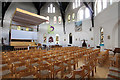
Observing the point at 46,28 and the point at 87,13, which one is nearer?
the point at 87,13

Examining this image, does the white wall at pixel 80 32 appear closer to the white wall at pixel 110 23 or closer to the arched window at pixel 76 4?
the arched window at pixel 76 4

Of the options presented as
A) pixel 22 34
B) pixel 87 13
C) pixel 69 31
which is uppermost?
pixel 87 13

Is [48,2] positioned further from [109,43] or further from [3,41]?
[109,43]

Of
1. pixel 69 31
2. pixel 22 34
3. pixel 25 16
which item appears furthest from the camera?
pixel 69 31

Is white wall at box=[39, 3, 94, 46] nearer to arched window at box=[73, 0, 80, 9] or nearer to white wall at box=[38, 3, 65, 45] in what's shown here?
white wall at box=[38, 3, 65, 45]

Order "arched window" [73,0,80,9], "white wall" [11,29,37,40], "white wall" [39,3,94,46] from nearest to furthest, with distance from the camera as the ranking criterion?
"white wall" [11,29,37,40], "white wall" [39,3,94,46], "arched window" [73,0,80,9]

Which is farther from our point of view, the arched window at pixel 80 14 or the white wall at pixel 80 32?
the arched window at pixel 80 14

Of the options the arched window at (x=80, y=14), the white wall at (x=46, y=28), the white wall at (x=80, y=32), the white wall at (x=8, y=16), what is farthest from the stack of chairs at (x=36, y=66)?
the white wall at (x=46, y=28)

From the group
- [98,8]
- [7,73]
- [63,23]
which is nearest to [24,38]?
[63,23]

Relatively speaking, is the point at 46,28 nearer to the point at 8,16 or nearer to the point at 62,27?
the point at 62,27

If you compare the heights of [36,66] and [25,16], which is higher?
[25,16]

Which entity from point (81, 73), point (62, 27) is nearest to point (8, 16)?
point (62, 27)

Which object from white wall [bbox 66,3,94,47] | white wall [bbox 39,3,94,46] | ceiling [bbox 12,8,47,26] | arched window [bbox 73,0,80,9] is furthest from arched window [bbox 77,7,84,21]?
ceiling [bbox 12,8,47,26]

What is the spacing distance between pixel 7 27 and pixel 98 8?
17.8 m
